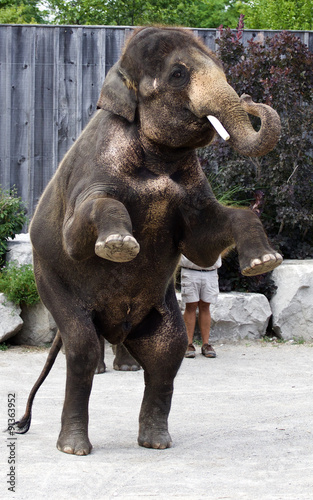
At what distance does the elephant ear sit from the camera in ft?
11.9

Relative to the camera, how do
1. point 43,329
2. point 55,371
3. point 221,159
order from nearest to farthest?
point 55,371, point 43,329, point 221,159

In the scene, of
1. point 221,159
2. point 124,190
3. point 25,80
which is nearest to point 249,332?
point 221,159

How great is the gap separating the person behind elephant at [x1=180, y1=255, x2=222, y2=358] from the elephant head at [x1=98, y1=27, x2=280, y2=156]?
162 inches

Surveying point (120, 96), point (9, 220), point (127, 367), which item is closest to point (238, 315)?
point (127, 367)

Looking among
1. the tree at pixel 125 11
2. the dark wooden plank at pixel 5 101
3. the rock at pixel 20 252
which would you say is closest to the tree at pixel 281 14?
the tree at pixel 125 11

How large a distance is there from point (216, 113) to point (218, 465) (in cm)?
178

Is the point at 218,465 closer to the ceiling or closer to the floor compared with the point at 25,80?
closer to the floor

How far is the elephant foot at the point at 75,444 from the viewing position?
3.87 m

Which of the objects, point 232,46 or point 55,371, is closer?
point 55,371

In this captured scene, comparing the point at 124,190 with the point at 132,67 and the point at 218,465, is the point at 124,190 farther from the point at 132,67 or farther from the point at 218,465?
the point at 218,465

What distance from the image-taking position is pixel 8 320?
7875 mm

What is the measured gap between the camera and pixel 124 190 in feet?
11.9

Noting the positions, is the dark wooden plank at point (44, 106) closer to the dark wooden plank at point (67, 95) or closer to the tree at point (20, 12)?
the dark wooden plank at point (67, 95)

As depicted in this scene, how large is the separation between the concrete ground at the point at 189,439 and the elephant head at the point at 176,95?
1580 mm
